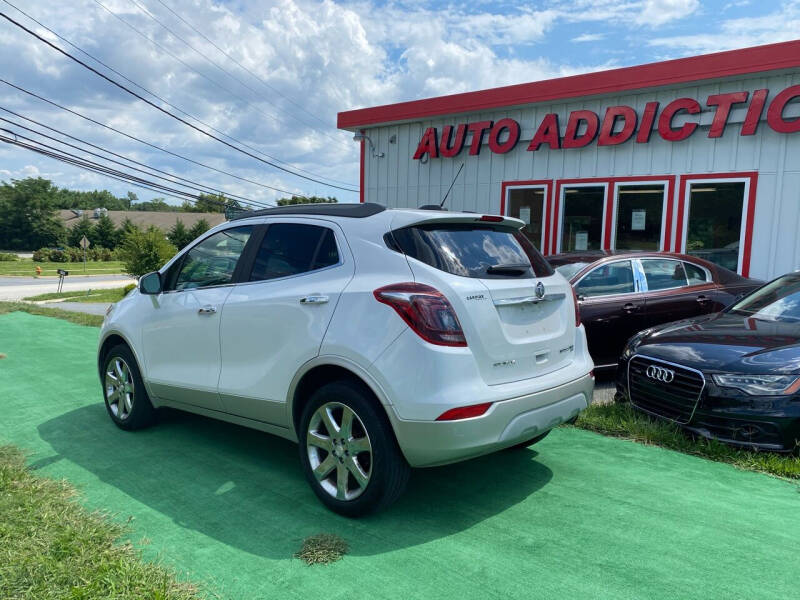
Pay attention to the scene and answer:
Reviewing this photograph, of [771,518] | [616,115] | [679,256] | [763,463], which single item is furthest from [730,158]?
[771,518]

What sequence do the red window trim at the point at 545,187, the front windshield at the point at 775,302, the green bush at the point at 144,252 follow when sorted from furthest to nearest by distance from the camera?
the green bush at the point at 144,252 → the red window trim at the point at 545,187 → the front windshield at the point at 775,302

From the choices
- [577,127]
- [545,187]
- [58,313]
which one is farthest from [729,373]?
[58,313]

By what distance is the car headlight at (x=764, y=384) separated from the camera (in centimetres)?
424

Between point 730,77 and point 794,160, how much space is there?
1543 millimetres

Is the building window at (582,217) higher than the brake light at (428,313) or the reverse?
higher

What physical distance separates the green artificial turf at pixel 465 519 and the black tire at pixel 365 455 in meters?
0.13

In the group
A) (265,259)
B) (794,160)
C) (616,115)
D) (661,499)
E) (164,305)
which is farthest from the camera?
(616,115)

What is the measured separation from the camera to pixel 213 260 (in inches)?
178

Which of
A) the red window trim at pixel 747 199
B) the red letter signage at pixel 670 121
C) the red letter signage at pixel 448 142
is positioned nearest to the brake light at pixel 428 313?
the red window trim at pixel 747 199

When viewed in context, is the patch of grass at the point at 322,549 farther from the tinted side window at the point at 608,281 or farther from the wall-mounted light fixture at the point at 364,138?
the wall-mounted light fixture at the point at 364,138

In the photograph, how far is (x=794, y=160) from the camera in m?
8.94

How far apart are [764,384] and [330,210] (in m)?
3.26

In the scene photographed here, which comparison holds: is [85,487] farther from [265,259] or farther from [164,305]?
[265,259]

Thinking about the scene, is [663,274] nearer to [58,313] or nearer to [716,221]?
[716,221]
